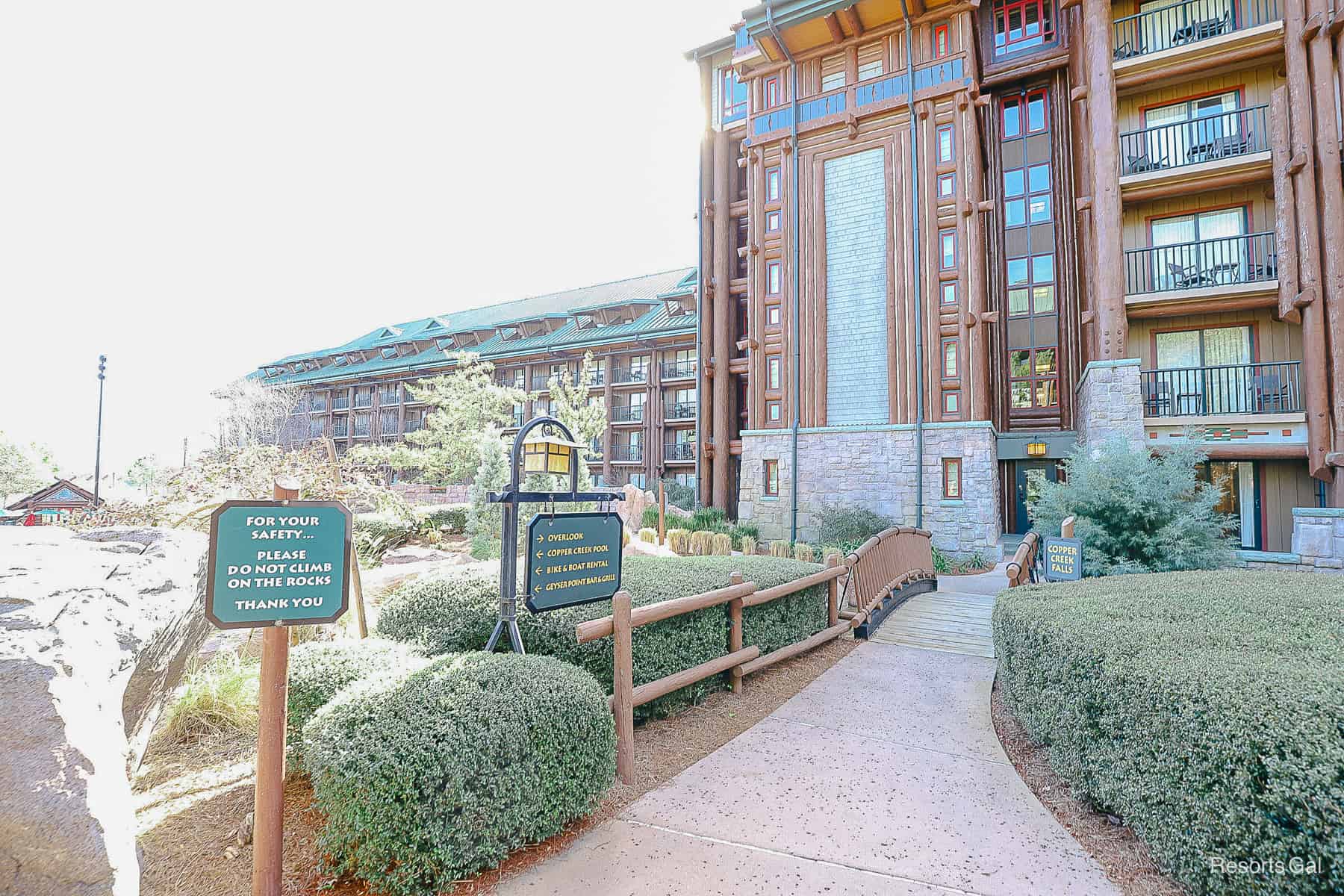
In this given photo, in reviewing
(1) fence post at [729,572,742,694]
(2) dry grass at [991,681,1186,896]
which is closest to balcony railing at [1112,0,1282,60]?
(1) fence post at [729,572,742,694]

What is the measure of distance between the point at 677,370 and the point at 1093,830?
28.1 m

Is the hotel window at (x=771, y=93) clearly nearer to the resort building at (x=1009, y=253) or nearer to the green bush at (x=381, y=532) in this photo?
the resort building at (x=1009, y=253)

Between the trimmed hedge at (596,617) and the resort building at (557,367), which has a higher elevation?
the resort building at (557,367)

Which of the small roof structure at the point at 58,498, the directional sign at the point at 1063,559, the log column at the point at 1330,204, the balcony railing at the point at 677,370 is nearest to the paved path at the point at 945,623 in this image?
the directional sign at the point at 1063,559

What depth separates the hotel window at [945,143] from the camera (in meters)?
16.3

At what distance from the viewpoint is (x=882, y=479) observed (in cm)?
1628

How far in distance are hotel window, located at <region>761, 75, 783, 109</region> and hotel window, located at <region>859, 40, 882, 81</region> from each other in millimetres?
2383

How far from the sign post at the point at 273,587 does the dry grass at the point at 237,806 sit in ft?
1.43

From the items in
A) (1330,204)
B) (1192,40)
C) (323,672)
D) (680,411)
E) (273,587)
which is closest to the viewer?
(273,587)

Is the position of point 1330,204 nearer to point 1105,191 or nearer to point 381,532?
point 1105,191

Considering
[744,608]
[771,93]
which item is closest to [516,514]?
[744,608]

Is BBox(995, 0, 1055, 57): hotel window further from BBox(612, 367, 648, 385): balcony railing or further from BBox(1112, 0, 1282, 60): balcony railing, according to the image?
BBox(612, 367, 648, 385): balcony railing

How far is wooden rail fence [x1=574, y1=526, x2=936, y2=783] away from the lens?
4.18 m

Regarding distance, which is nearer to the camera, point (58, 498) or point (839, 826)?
point (839, 826)
